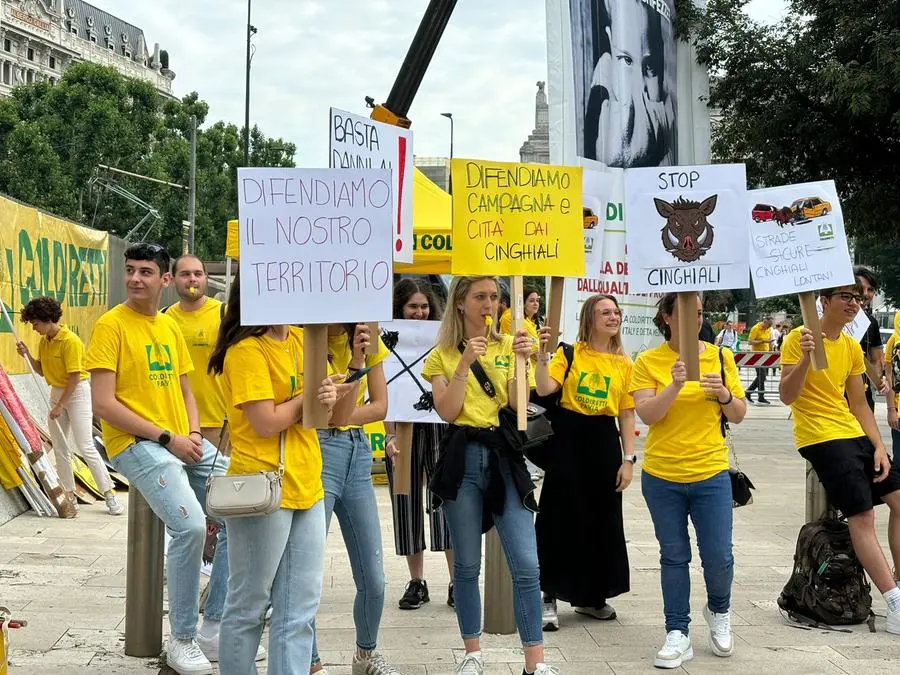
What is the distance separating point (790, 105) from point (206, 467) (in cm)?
1225

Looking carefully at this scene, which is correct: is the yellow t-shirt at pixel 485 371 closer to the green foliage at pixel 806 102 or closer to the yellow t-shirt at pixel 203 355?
the yellow t-shirt at pixel 203 355

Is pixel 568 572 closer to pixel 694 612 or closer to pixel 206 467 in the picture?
pixel 694 612

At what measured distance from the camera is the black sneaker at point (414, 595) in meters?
6.88

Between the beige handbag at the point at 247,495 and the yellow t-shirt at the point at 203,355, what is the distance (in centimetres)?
280

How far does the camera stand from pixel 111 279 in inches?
639

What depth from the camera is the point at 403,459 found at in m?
6.66

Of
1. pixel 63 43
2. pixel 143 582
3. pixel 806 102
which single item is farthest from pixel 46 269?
pixel 63 43

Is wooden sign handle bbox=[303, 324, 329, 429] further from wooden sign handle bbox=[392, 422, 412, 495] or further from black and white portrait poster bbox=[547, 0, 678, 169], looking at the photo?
black and white portrait poster bbox=[547, 0, 678, 169]

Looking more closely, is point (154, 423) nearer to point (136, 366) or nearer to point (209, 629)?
point (136, 366)

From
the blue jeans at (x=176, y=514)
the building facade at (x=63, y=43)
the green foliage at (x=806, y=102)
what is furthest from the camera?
the building facade at (x=63, y=43)

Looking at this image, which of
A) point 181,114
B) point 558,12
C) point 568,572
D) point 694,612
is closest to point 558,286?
point 568,572

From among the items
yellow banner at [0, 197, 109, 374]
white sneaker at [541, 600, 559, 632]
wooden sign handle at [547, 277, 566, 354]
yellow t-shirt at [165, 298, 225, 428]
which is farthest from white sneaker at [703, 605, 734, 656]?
yellow banner at [0, 197, 109, 374]

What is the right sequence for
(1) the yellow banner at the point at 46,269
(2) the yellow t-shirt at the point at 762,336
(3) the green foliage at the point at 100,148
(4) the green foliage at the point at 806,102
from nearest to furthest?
(1) the yellow banner at the point at 46,269
(4) the green foliage at the point at 806,102
(2) the yellow t-shirt at the point at 762,336
(3) the green foliage at the point at 100,148

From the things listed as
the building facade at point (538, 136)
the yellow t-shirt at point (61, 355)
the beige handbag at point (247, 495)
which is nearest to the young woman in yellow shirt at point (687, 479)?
the beige handbag at point (247, 495)
